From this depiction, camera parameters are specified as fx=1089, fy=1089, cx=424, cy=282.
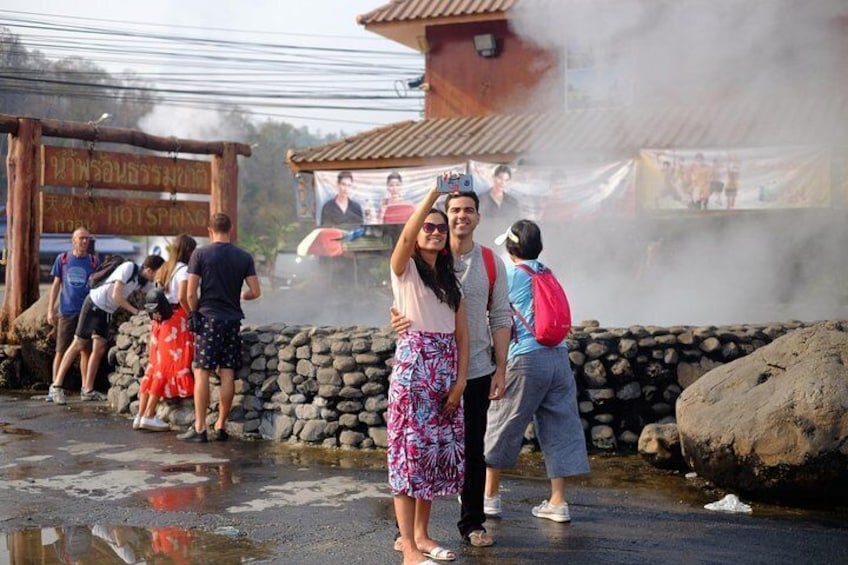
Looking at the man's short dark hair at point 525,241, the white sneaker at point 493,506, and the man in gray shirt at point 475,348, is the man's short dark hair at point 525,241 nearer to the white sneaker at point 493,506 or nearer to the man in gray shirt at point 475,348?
the man in gray shirt at point 475,348

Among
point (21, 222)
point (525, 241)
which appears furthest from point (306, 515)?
point (21, 222)

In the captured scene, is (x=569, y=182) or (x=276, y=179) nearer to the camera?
(x=569, y=182)

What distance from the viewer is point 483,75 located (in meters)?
19.8

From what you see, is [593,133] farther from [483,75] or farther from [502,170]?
[483,75]

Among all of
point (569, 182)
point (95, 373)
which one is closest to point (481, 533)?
point (95, 373)

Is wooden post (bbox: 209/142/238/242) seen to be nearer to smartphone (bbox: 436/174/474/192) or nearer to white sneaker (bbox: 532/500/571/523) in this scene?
white sneaker (bbox: 532/500/571/523)

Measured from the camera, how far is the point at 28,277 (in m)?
12.5

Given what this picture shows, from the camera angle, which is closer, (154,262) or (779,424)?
(779,424)

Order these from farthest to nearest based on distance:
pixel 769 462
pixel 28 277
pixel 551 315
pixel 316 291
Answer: pixel 316 291, pixel 28 277, pixel 769 462, pixel 551 315

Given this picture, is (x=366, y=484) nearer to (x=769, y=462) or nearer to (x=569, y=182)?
(x=769, y=462)

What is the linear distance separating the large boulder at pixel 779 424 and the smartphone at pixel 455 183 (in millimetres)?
2538

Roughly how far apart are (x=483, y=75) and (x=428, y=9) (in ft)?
5.06

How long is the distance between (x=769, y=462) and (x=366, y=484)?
246cm

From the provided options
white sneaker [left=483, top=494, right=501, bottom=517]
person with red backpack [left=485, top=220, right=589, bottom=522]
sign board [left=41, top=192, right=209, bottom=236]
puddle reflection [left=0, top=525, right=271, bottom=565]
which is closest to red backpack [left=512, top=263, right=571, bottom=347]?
person with red backpack [left=485, top=220, right=589, bottom=522]
